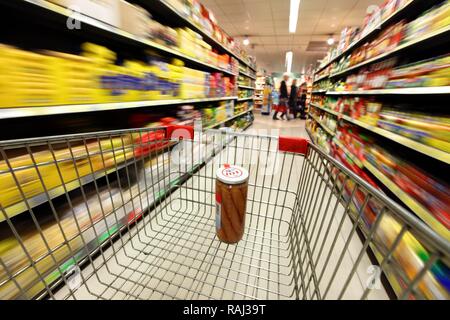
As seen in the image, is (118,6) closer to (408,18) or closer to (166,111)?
(166,111)

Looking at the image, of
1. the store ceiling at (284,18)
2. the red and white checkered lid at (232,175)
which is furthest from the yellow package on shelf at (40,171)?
the store ceiling at (284,18)

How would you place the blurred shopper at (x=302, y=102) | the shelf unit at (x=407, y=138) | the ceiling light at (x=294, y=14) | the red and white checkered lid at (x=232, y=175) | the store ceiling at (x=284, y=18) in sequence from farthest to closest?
the blurred shopper at (x=302, y=102), the store ceiling at (x=284, y=18), the ceiling light at (x=294, y=14), the shelf unit at (x=407, y=138), the red and white checkered lid at (x=232, y=175)

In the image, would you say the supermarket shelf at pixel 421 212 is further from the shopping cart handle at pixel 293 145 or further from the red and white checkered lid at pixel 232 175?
the red and white checkered lid at pixel 232 175

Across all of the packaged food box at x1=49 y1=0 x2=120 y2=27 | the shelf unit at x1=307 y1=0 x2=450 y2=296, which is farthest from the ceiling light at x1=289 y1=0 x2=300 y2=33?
the packaged food box at x1=49 y1=0 x2=120 y2=27

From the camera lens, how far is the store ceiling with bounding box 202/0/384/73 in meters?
4.61

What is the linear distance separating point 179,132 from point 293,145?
22.0 inches

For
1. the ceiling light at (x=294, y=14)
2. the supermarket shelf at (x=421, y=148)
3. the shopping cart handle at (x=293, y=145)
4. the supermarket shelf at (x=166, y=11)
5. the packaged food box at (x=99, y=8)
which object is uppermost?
the ceiling light at (x=294, y=14)

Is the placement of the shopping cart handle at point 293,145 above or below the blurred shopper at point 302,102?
above

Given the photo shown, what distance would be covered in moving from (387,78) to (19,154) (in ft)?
7.92

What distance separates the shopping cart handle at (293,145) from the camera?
2.81 ft

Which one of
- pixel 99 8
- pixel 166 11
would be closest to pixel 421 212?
pixel 99 8

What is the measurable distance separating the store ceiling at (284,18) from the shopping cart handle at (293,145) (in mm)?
5216
